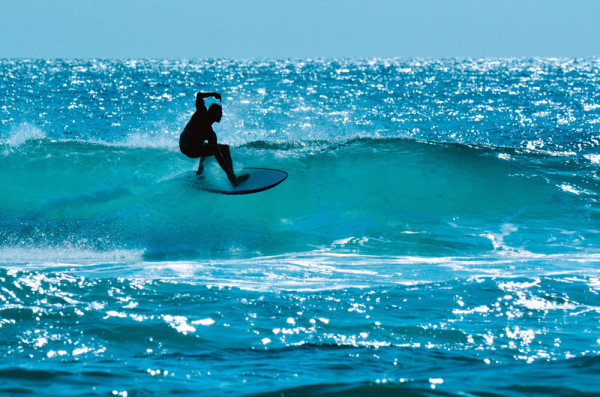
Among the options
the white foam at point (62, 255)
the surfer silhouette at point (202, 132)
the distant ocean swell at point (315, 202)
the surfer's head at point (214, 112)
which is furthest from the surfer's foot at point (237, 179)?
the white foam at point (62, 255)

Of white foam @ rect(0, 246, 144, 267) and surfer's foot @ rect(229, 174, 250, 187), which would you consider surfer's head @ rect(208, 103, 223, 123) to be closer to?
surfer's foot @ rect(229, 174, 250, 187)

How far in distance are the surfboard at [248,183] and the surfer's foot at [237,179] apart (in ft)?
0.12

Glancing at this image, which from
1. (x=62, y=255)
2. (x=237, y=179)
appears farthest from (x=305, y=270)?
(x=62, y=255)

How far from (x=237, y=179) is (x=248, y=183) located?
0.17 metres

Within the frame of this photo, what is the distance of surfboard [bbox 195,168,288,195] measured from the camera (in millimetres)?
10312

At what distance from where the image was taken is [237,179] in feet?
34.3

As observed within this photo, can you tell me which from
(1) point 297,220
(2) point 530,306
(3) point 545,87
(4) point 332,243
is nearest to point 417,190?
(1) point 297,220

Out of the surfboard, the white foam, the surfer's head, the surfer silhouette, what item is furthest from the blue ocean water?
the surfer's head

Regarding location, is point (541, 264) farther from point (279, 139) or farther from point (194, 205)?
point (279, 139)

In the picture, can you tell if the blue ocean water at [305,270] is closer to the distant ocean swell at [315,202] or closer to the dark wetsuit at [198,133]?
the distant ocean swell at [315,202]

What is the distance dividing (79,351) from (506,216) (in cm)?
932

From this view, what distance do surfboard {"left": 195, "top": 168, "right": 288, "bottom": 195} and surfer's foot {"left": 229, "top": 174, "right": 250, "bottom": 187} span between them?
4 cm

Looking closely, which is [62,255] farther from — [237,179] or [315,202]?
[315,202]

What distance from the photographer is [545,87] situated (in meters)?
57.3
